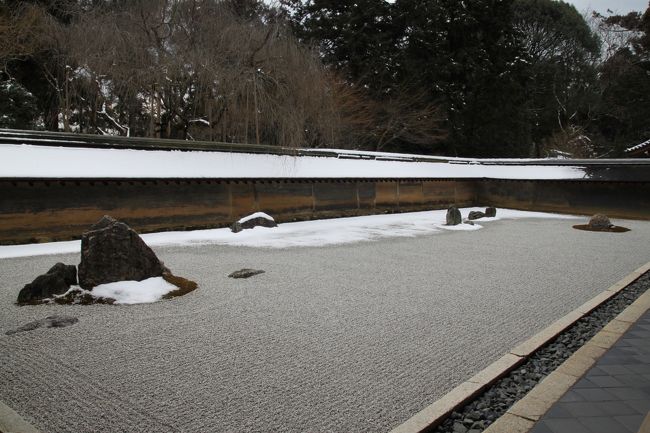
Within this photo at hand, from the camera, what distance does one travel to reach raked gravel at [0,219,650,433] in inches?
91.1

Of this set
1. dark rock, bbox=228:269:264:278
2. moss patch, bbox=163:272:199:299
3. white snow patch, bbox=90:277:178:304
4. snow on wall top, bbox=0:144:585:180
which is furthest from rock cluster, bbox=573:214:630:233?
white snow patch, bbox=90:277:178:304

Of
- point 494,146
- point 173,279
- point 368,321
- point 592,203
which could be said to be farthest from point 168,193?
point 494,146

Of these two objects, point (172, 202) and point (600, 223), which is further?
point (600, 223)

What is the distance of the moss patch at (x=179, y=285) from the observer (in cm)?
451

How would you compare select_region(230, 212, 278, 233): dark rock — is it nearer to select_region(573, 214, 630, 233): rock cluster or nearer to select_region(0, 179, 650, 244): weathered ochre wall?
select_region(0, 179, 650, 244): weathered ochre wall

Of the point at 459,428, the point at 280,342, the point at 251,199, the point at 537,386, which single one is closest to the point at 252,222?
the point at 251,199

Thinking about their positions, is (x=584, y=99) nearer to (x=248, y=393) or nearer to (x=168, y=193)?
(x=168, y=193)

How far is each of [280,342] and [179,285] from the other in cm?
195

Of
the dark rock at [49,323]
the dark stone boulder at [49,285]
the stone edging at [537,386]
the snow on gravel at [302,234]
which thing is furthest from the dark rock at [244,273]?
the stone edging at [537,386]

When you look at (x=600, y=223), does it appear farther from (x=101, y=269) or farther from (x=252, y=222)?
(x=101, y=269)

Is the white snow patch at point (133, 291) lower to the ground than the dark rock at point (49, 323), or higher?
higher

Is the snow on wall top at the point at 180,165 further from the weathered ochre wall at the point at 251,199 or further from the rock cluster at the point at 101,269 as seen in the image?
the rock cluster at the point at 101,269

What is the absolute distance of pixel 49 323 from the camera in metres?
3.52

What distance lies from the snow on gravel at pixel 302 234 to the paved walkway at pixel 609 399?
5.29 metres
